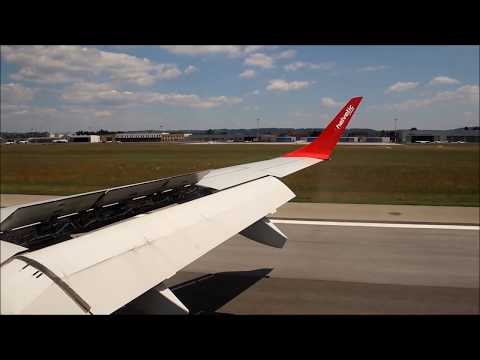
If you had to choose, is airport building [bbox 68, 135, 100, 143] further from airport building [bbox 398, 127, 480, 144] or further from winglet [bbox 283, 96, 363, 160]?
airport building [bbox 398, 127, 480, 144]

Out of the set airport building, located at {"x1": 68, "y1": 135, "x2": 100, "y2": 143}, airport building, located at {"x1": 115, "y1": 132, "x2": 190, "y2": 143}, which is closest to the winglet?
airport building, located at {"x1": 68, "y1": 135, "x2": 100, "y2": 143}

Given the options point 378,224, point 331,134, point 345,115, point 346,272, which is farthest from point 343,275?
point 378,224

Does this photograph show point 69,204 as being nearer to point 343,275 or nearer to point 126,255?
point 126,255

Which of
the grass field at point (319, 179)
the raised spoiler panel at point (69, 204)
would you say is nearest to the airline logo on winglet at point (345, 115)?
the raised spoiler panel at point (69, 204)

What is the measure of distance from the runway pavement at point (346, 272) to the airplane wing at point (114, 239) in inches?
82.0

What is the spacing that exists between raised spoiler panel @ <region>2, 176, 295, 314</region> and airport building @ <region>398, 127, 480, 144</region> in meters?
39.7

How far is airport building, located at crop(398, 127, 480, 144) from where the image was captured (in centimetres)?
3875

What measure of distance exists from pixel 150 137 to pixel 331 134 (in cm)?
2729

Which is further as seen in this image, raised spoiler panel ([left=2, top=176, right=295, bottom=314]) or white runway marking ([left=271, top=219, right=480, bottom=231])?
white runway marking ([left=271, top=219, right=480, bottom=231])

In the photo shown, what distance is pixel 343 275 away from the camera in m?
6.26

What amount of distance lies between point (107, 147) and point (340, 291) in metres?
32.4

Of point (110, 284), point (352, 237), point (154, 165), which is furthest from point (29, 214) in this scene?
point (154, 165)

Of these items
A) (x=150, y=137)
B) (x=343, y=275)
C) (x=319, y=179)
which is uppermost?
(x=150, y=137)

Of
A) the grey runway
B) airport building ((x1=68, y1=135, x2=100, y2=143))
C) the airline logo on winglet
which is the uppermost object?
the airline logo on winglet
